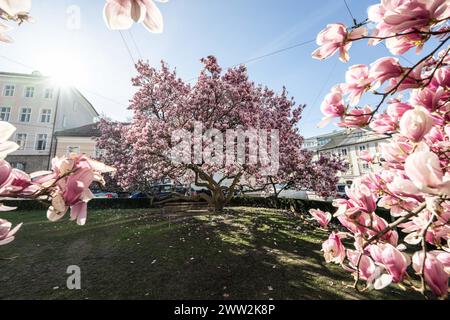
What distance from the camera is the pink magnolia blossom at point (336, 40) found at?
1.04 meters

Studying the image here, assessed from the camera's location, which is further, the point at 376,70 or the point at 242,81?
the point at 242,81

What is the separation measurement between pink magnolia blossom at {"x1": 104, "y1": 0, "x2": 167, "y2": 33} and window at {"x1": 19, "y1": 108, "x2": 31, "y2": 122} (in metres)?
→ 35.1

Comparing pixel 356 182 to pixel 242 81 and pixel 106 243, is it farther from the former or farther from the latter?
pixel 242 81

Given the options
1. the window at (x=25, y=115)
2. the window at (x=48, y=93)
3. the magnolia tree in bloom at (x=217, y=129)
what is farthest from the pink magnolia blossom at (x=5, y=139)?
the window at (x=25, y=115)

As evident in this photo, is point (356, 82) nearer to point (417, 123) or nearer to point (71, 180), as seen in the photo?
point (417, 123)

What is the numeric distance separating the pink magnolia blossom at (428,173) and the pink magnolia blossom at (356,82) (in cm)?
51

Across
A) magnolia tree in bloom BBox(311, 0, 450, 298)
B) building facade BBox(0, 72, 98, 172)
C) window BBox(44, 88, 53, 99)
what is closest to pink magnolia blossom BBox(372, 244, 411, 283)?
magnolia tree in bloom BBox(311, 0, 450, 298)

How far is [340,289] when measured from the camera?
12.4ft

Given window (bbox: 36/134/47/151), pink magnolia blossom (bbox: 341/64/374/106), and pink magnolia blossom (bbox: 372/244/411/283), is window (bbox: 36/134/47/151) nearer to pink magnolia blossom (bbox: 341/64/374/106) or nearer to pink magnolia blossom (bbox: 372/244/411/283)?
pink magnolia blossom (bbox: 341/64/374/106)

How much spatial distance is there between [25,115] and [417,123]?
120 feet

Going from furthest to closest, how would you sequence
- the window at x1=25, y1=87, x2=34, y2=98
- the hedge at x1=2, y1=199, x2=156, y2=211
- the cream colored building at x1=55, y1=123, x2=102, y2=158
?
the window at x1=25, y1=87, x2=34, y2=98
the cream colored building at x1=55, y1=123, x2=102, y2=158
the hedge at x1=2, y1=199, x2=156, y2=211

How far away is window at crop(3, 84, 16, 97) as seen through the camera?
26594 mm
